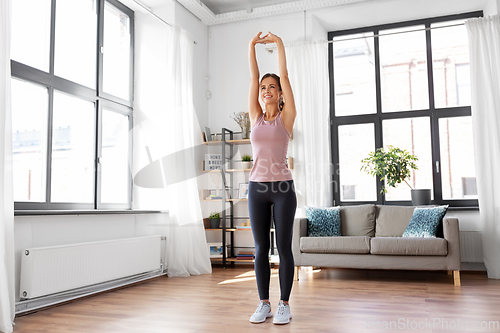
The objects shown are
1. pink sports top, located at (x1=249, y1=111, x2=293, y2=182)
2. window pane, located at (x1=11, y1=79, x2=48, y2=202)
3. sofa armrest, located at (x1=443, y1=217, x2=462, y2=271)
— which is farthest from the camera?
sofa armrest, located at (x1=443, y1=217, x2=462, y2=271)

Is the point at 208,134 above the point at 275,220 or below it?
above

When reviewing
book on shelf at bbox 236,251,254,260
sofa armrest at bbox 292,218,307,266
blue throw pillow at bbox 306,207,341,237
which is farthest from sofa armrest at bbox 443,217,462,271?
book on shelf at bbox 236,251,254,260

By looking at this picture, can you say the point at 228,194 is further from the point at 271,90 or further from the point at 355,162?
the point at 271,90

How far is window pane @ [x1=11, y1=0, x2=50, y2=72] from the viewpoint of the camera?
3.30m

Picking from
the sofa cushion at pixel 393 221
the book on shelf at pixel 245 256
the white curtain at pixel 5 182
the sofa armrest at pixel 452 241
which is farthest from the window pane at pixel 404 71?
the white curtain at pixel 5 182

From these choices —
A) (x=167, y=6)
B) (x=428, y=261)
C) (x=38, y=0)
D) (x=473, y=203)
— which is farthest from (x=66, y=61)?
(x=473, y=203)

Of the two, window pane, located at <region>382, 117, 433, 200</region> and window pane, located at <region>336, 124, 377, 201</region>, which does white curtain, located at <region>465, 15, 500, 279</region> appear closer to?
window pane, located at <region>382, 117, 433, 200</region>

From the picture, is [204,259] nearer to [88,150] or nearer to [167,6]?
[88,150]

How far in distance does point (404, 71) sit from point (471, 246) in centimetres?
213

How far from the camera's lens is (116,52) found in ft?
14.8

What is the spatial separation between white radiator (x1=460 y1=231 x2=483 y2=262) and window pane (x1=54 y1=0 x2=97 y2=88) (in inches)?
158

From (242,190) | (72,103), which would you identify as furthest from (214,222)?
(72,103)

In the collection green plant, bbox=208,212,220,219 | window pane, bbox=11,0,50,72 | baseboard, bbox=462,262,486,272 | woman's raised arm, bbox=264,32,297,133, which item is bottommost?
baseboard, bbox=462,262,486,272

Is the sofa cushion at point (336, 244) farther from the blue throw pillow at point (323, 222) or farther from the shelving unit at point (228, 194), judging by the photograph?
the shelving unit at point (228, 194)
